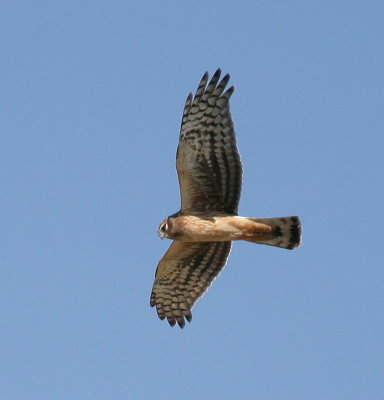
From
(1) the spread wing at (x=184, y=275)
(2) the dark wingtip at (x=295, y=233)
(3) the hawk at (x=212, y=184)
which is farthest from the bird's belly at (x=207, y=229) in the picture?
(1) the spread wing at (x=184, y=275)

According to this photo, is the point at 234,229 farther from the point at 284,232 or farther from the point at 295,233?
the point at 295,233

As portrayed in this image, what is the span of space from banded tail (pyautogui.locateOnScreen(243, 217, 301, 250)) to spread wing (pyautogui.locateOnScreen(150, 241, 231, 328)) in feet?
4.46

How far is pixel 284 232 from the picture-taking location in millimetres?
14344

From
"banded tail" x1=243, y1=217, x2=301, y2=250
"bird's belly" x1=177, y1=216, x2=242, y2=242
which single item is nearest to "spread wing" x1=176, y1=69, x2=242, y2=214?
"bird's belly" x1=177, y1=216, x2=242, y2=242

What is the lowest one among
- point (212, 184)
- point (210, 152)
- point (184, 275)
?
point (184, 275)

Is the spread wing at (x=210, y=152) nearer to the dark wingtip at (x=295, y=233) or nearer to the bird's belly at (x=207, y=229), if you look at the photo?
the bird's belly at (x=207, y=229)

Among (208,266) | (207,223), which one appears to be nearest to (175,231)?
(207,223)

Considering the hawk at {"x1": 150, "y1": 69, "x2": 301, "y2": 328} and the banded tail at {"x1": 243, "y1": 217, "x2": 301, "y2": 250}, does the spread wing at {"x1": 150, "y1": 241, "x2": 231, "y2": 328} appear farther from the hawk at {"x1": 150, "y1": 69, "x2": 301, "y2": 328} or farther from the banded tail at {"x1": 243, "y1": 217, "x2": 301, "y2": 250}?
the banded tail at {"x1": 243, "y1": 217, "x2": 301, "y2": 250}

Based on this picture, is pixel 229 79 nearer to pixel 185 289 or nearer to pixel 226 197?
pixel 226 197

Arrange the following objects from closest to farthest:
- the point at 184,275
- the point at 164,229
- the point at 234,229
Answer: the point at 234,229, the point at 164,229, the point at 184,275

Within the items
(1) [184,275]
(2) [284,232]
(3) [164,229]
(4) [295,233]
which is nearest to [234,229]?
(2) [284,232]

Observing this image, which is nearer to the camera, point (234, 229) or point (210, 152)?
point (234, 229)

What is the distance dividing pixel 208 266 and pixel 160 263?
71 cm

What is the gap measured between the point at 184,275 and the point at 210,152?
2.34 metres
